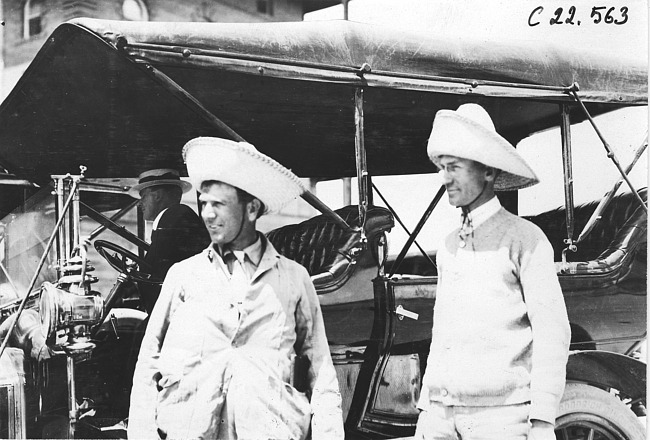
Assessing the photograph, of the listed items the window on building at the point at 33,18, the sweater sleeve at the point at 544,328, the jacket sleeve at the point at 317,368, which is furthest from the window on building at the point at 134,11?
the sweater sleeve at the point at 544,328

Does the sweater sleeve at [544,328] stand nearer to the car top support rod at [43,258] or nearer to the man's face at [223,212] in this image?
the man's face at [223,212]

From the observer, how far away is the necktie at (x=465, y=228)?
249cm

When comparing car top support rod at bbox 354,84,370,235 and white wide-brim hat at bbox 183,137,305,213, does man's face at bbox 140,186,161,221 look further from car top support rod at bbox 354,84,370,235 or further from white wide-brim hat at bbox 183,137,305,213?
car top support rod at bbox 354,84,370,235

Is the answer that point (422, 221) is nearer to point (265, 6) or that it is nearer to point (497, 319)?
point (497, 319)

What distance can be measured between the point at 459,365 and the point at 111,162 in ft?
5.57

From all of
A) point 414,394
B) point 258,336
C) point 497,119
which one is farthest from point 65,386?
point 497,119

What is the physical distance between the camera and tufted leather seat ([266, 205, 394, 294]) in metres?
2.82

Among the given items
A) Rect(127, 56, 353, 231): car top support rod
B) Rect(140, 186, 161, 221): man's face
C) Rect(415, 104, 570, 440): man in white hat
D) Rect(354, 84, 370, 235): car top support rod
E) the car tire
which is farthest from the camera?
the car tire

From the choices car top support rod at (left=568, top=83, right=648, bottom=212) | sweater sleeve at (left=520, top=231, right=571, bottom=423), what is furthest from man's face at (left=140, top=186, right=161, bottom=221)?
car top support rod at (left=568, top=83, right=648, bottom=212)

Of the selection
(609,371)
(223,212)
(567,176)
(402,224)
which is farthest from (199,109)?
(609,371)

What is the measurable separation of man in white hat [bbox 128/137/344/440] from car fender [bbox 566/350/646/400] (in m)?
1.25

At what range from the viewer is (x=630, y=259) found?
3.14 m

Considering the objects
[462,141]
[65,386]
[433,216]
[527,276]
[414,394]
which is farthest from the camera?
[433,216]

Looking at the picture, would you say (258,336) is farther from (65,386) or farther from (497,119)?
(497,119)
